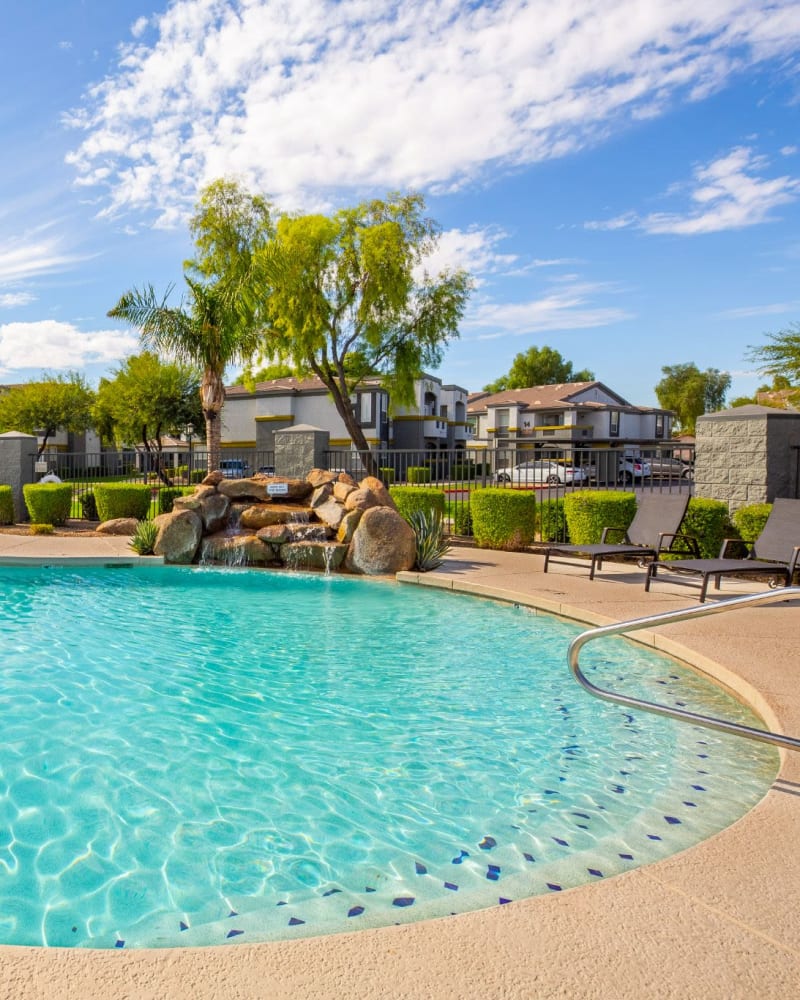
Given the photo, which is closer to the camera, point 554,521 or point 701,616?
point 701,616

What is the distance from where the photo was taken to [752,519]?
1049cm

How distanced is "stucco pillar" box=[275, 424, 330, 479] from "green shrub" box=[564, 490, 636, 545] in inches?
253

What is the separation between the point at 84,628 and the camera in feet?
26.5

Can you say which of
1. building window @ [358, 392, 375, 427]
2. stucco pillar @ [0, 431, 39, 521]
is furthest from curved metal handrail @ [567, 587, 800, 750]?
building window @ [358, 392, 375, 427]

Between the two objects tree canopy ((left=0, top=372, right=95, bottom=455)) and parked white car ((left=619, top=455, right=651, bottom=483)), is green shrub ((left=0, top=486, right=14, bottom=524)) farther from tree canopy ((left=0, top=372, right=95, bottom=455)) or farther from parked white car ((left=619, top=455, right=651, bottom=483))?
tree canopy ((left=0, top=372, right=95, bottom=455))

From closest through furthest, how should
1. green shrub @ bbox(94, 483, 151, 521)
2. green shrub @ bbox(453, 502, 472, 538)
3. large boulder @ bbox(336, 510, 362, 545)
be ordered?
large boulder @ bbox(336, 510, 362, 545)
green shrub @ bbox(453, 502, 472, 538)
green shrub @ bbox(94, 483, 151, 521)

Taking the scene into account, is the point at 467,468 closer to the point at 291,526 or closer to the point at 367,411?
the point at 291,526

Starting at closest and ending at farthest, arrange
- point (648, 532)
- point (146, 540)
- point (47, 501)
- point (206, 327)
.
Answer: point (648, 532) → point (146, 540) → point (47, 501) → point (206, 327)

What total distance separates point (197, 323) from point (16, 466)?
6.27 metres

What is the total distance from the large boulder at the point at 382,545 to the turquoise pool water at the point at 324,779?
3.89 meters

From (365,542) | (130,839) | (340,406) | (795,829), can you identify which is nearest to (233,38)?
(365,542)

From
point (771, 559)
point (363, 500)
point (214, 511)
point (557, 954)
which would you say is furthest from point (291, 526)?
point (557, 954)

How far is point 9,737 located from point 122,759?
3.19 feet

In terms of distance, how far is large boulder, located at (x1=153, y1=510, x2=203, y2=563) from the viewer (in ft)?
41.0
